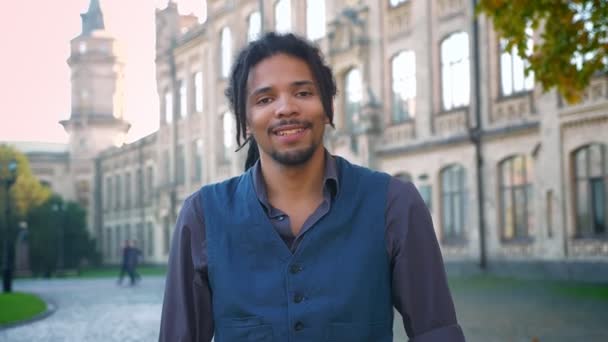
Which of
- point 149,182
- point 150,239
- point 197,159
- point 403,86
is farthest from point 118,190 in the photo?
point 403,86

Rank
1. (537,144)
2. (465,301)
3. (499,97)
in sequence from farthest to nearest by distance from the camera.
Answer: (499,97) → (537,144) → (465,301)

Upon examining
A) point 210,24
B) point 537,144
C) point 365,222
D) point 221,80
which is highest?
point 210,24

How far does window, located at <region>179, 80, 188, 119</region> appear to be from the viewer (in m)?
48.0

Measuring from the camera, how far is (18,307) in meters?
20.6

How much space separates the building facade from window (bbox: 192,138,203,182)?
16.2 feet

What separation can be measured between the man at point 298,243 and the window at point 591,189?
20.0 m

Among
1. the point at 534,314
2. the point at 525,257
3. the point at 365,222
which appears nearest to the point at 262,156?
the point at 365,222

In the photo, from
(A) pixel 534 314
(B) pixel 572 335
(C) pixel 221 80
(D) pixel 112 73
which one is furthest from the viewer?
(D) pixel 112 73

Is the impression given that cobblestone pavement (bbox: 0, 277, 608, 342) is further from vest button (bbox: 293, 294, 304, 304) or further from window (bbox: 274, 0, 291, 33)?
window (bbox: 274, 0, 291, 33)

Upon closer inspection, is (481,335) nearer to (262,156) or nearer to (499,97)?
(262,156)

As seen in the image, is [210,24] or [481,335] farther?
[210,24]

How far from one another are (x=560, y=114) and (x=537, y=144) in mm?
1215

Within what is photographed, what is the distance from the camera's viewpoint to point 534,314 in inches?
597

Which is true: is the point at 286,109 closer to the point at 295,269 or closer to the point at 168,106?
the point at 295,269
